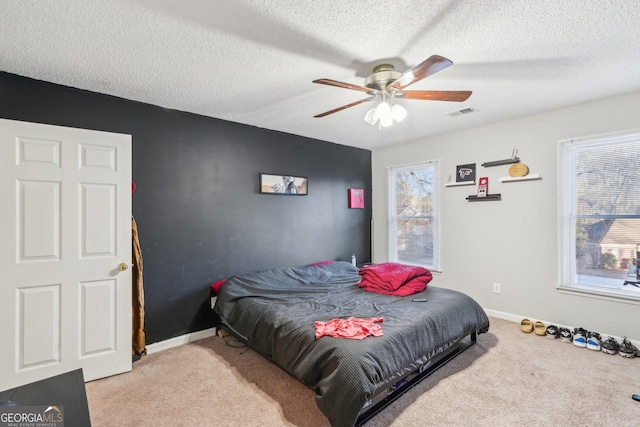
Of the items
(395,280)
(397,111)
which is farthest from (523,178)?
(397,111)

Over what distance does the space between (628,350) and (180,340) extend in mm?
4192

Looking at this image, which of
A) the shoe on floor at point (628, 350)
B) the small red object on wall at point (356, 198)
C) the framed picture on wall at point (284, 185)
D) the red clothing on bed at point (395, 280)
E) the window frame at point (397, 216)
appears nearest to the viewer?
the shoe on floor at point (628, 350)

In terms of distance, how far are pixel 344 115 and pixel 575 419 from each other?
10.1 feet

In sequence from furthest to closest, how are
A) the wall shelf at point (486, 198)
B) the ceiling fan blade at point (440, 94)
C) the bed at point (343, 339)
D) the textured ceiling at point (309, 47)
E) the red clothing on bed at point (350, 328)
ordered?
the wall shelf at point (486, 198), the ceiling fan blade at point (440, 94), the red clothing on bed at point (350, 328), the bed at point (343, 339), the textured ceiling at point (309, 47)

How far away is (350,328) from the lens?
2061 mm

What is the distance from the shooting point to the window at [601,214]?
9.23 ft

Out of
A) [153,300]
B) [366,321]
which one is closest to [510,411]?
[366,321]

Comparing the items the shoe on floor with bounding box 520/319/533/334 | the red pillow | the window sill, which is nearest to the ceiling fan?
the red pillow

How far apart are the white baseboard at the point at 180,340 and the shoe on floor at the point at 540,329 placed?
3.47 metres

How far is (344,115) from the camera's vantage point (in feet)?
10.9

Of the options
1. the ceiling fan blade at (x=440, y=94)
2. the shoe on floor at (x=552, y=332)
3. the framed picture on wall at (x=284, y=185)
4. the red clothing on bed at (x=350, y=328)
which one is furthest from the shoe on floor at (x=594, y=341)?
the framed picture on wall at (x=284, y=185)

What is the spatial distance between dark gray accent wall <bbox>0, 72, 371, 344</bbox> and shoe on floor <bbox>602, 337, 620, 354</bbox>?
10.2 feet

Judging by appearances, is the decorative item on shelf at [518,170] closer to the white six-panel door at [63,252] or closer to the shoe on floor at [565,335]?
the shoe on floor at [565,335]
